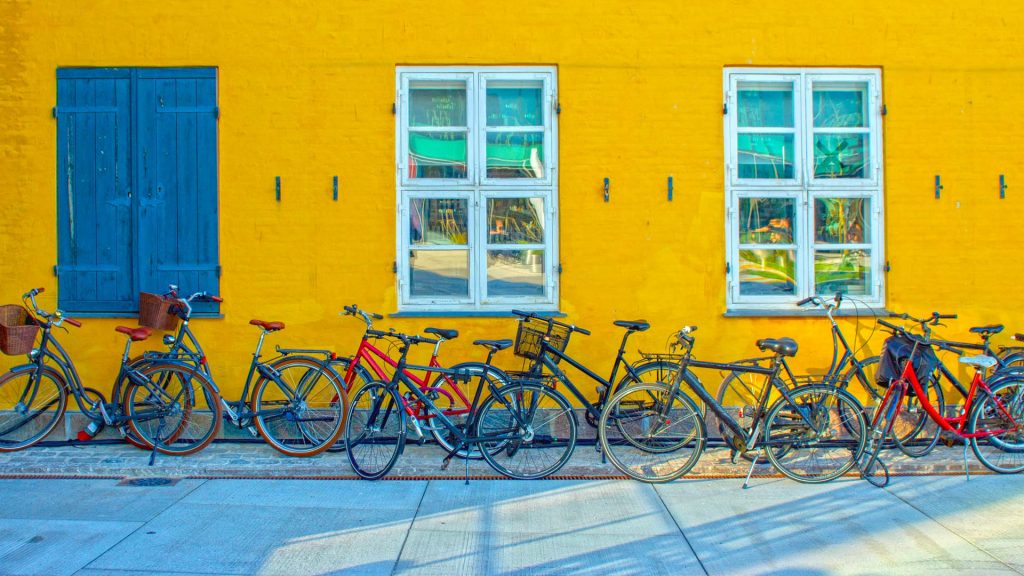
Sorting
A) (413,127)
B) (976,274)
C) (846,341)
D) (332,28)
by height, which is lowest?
(846,341)

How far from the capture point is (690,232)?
686cm

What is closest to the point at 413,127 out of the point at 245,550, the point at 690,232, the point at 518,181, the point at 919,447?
the point at 518,181

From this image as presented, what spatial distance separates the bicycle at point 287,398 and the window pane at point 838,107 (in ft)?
14.6

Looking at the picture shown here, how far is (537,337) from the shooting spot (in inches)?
246

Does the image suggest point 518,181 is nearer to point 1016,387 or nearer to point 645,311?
point 645,311

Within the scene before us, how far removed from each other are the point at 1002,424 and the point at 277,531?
509 cm

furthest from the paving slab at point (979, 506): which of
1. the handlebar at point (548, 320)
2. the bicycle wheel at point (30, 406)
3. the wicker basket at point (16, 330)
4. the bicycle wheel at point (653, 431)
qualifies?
the wicker basket at point (16, 330)

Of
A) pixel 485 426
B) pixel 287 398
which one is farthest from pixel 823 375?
pixel 287 398

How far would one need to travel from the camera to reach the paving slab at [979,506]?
469 centimetres

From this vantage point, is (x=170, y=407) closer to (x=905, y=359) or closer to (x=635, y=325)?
(x=635, y=325)

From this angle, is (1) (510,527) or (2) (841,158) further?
(2) (841,158)

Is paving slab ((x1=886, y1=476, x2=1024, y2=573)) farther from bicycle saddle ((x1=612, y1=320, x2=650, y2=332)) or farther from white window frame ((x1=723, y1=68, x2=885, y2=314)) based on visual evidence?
bicycle saddle ((x1=612, y1=320, x2=650, y2=332))

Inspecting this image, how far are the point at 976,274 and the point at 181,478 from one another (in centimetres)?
641

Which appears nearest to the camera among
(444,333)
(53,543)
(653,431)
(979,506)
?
(53,543)
